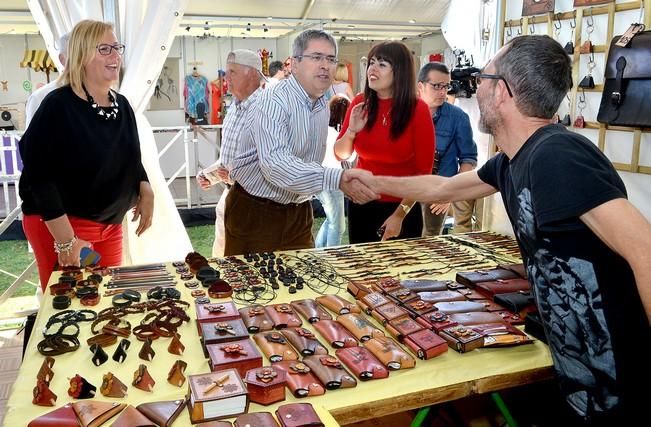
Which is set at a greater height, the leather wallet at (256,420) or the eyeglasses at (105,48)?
the eyeglasses at (105,48)

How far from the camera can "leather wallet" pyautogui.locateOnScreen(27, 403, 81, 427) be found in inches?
50.9

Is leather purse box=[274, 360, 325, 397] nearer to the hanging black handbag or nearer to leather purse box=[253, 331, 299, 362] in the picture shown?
leather purse box=[253, 331, 299, 362]

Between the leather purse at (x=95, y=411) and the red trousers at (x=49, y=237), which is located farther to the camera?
the red trousers at (x=49, y=237)

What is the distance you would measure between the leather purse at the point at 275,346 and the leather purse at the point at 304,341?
0.02 m

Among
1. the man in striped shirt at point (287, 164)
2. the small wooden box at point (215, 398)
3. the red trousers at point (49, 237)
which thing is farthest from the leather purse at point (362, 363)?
the red trousers at point (49, 237)

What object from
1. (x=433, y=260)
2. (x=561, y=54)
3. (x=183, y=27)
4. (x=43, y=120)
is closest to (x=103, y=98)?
(x=43, y=120)

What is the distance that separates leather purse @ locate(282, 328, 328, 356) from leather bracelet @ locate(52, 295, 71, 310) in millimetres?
837

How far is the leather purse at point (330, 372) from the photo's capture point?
59.5 inches

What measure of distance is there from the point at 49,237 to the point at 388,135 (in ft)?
6.06

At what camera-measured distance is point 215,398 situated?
4.43 feet

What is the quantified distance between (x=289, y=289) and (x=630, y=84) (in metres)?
1.81

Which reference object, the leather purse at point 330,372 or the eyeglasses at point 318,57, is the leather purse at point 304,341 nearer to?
the leather purse at point 330,372

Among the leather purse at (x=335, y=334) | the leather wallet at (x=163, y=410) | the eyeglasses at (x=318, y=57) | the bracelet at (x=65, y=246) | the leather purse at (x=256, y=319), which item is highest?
the eyeglasses at (x=318, y=57)

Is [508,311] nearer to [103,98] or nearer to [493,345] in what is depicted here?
[493,345]
